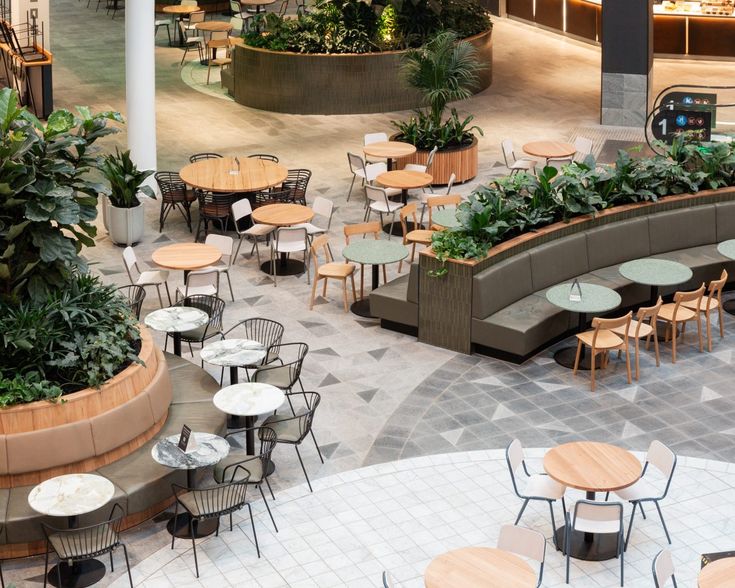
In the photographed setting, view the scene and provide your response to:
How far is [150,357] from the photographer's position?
11219mm

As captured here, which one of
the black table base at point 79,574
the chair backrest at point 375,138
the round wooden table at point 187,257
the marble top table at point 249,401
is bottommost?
the black table base at point 79,574

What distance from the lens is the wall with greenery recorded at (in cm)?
1034

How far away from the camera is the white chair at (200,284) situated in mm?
13820

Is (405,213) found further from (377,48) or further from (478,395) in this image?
(377,48)

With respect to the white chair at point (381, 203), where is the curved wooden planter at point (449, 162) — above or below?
above

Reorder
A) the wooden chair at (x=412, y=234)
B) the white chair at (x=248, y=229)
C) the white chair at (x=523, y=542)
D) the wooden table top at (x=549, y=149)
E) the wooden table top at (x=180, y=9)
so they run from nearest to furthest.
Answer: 1. the white chair at (x=523, y=542)
2. the wooden chair at (x=412, y=234)
3. the white chair at (x=248, y=229)
4. the wooden table top at (x=549, y=149)
5. the wooden table top at (x=180, y=9)

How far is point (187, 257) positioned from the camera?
555 inches

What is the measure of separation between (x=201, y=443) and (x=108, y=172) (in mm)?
6377

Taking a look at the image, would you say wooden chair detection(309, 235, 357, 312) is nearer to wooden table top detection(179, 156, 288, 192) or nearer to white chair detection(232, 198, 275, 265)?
white chair detection(232, 198, 275, 265)

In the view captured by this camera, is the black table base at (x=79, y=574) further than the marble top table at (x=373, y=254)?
No

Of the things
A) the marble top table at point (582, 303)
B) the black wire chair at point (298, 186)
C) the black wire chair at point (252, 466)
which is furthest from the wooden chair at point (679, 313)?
the black wire chair at point (298, 186)

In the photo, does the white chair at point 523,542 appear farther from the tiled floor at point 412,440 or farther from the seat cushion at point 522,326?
the seat cushion at point 522,326

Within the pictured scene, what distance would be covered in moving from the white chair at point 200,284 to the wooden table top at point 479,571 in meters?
5.91

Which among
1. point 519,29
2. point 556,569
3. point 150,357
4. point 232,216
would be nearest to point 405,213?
point 232,216
